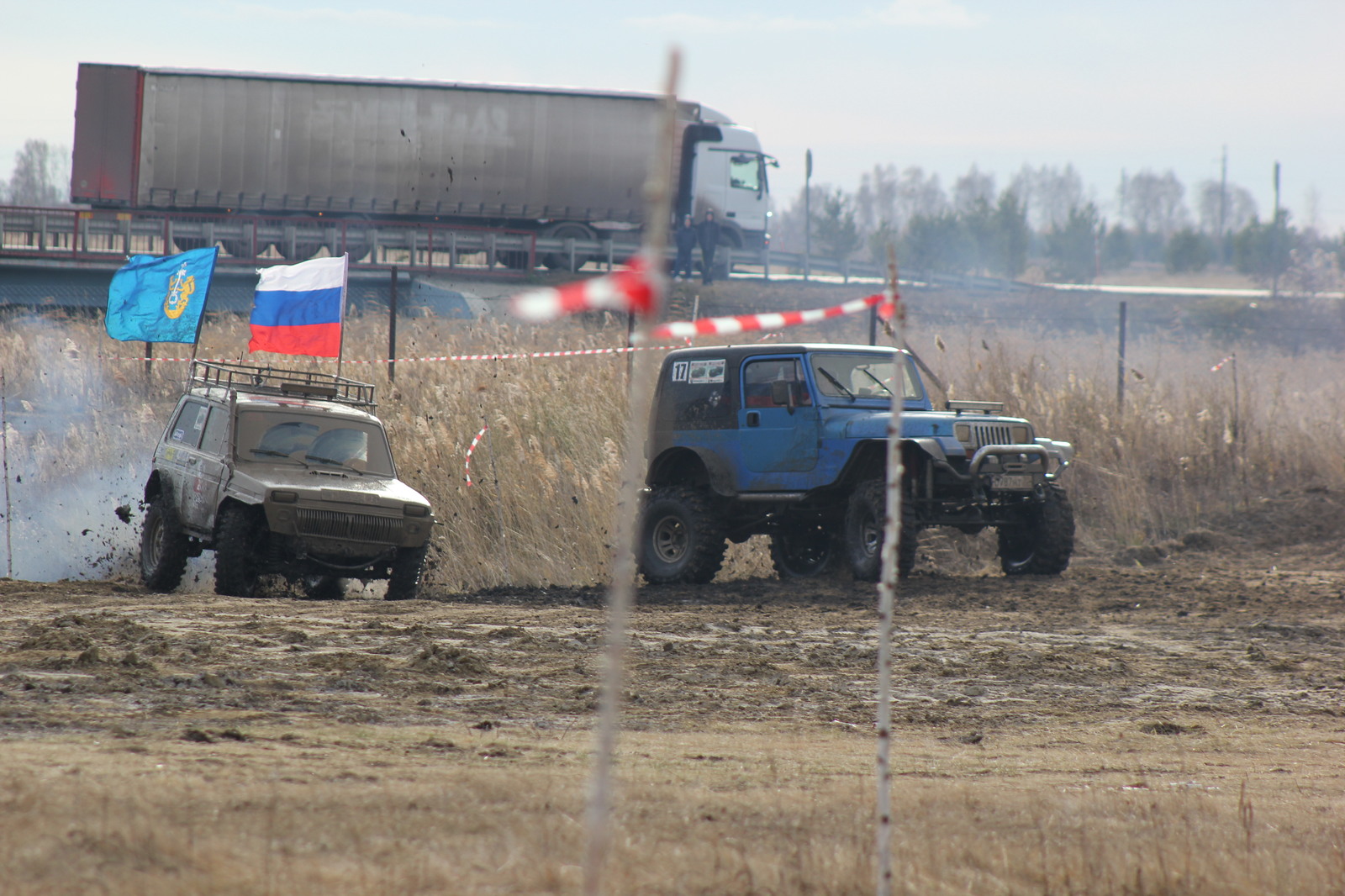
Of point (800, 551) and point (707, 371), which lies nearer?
point (707, 371)

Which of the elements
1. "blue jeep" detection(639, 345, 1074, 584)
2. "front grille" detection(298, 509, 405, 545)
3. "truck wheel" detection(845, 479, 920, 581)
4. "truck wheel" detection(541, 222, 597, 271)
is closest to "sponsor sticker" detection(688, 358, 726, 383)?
"blue jeep" detection(639, 345, 1074, 584)

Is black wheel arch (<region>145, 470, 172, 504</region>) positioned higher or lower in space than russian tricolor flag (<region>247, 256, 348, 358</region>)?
lower

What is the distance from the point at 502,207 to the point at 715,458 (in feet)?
77.4

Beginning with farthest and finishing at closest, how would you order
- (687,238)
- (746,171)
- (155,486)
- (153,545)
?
(746,171) → (687,238) → (155,486) → (153,545)

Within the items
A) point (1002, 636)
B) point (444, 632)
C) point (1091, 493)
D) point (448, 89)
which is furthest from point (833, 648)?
point (448, 89)

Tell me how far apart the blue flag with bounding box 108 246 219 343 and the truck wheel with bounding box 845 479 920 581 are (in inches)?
345

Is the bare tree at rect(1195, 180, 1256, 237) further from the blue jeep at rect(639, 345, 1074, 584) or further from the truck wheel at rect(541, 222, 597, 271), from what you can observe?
the blue jeep at rect(639, 345, 1074, 584)

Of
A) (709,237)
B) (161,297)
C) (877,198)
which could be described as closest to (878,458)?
(161,297)

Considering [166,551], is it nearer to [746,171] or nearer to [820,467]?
[820,467]

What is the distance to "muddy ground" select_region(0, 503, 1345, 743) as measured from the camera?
7.10m

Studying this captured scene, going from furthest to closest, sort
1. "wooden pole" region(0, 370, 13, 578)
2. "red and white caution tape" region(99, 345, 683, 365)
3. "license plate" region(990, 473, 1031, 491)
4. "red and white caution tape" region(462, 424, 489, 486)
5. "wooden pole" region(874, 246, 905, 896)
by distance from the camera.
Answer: "red and white caution tape" region(99, 345, 683, 365) < "red and white caution tape" region(462, 424, 489, 486) < "wooden pole" region(0, 370, 13, 578) < "license plate" region(990, 473, 1031, 491) < "wooden pole" region(874, 246, 905, 896)

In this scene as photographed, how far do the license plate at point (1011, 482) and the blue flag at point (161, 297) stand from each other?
9906mm

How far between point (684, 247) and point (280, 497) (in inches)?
878

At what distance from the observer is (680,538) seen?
44.2ft
